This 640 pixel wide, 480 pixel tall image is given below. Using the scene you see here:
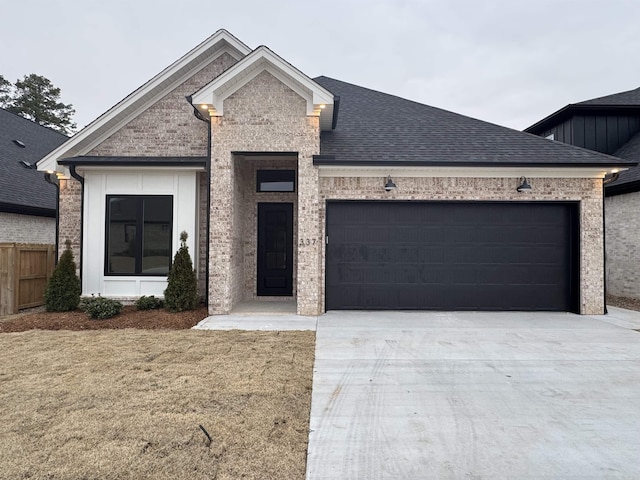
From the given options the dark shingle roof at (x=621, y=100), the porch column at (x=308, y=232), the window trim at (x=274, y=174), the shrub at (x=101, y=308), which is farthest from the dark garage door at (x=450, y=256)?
the dark shingle roof at (x=621, y=100)

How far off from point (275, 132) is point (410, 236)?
383 cm

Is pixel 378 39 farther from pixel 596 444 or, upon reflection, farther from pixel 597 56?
pixel 596 444

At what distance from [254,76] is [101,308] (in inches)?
231

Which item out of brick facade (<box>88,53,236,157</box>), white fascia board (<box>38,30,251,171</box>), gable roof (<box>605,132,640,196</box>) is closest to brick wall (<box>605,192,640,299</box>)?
gable roof (<box>605,132,640,196</box>)

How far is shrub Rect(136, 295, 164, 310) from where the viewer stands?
316 inches

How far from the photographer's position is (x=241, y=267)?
29.6 feet

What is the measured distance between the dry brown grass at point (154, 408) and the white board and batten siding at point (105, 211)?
291 cm

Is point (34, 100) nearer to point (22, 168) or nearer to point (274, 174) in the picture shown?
point (22, 168)

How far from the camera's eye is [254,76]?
7543 mm

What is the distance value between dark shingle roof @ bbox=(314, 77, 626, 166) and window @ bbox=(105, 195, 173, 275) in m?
4.28

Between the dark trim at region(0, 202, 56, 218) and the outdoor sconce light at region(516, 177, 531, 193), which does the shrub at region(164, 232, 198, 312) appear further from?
the outdoor sconce light at region(516, 177, 531, 193)

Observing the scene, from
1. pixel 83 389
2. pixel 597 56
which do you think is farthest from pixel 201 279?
pixel 597 56

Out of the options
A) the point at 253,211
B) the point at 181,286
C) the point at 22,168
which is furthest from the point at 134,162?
the point at 22,168

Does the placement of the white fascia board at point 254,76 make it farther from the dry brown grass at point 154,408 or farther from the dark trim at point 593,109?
the dark trim at point 593,109
